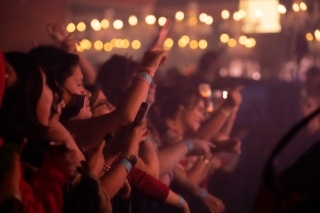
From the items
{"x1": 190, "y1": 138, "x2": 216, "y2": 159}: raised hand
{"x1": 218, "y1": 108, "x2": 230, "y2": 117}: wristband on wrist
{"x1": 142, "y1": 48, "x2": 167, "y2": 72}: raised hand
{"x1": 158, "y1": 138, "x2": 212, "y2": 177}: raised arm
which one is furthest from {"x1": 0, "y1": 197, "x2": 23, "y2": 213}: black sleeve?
{"x1": 218, "y1": 108, "x2": 230, "y2": 117}: wristband on wrist

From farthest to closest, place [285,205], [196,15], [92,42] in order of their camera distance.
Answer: [196,15], [92,42], [285,205]

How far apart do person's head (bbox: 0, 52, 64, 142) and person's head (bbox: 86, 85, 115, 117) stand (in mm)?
461

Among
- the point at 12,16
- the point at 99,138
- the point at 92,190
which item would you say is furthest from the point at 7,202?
the point at 12,16

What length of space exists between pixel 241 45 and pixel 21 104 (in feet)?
7.85

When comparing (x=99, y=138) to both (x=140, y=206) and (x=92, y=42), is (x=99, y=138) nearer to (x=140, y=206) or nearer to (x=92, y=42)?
(x=140, y=206)

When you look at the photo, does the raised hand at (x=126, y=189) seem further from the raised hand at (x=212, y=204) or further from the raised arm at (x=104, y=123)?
the raised hand at (x=212, y=204)

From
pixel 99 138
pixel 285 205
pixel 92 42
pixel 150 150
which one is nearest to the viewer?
pixel 285 205

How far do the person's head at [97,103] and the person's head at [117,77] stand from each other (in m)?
0.21

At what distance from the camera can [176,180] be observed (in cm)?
310

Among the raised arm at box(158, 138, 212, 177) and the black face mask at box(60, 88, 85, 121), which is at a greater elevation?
the black face mask at box(60, 88, 85, 121)

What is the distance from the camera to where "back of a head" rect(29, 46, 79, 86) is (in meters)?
2.31

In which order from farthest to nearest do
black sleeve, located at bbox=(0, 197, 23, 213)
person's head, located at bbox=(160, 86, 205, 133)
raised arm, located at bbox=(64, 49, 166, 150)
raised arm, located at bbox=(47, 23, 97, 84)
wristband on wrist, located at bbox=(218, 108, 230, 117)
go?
wristband on wrist, located at bbox=(218, 108, 230, 117) → person's head, located at bbox=(160, 86, 205, 133) → raised arm, located at bbox=(47, 23, 97, 84) → raised arm, located at bbox=(64, 49, 166, 150) → black sleeve, located at bbox=(0, 197, 23, 213)

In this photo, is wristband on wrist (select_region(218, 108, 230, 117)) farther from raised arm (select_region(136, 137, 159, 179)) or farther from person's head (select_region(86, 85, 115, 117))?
person's head (select_region(86, 85, 115, 117))

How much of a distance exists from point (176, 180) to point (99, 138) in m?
0.80
